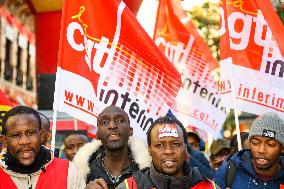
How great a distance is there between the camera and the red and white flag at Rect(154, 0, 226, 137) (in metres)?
10.3

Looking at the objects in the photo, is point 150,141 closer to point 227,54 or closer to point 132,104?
point 132,104

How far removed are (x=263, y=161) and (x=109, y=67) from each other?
1.98 metres

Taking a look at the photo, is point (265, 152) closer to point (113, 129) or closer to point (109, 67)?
point (113, 129)

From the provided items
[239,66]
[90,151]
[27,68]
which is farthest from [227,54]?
[27,68]

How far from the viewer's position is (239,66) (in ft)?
25.8

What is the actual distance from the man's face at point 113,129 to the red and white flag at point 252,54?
212cm

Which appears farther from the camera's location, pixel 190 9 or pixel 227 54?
pixel 190 9

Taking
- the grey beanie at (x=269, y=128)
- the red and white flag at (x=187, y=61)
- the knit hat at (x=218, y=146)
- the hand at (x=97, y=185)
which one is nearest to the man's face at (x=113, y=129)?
the hand at (x=97, y=185)

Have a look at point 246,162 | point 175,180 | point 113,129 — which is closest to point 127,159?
point 113,129

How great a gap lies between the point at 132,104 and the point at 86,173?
1303mm

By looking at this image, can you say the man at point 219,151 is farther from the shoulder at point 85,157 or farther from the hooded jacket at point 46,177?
the hooded jacket at point 46,177

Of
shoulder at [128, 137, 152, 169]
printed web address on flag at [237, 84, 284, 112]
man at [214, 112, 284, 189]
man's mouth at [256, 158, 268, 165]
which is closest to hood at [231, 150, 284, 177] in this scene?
man at [214, 112, 284, 189]

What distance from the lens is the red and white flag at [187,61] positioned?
10.3m

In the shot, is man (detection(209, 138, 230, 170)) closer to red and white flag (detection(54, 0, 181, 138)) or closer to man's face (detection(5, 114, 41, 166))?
red and white flag (detection(54, 0, 181, 138))
